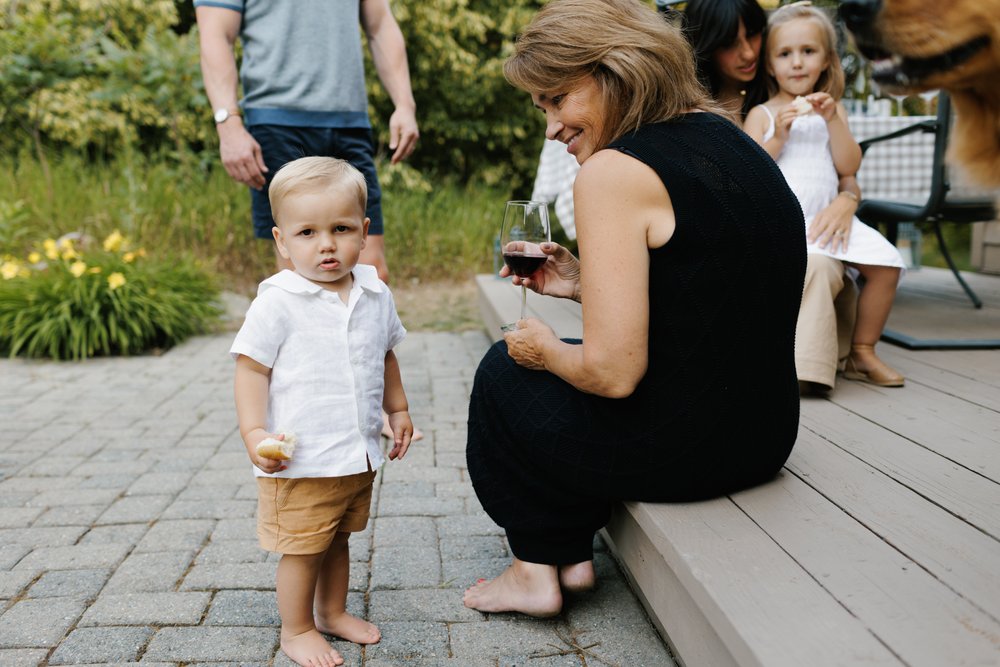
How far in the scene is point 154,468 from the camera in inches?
126

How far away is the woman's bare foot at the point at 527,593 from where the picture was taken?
2.08 metres

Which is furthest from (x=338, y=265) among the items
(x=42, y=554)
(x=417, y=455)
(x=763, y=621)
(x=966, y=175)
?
(x=417, y=455)

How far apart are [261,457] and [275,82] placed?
5.96ft

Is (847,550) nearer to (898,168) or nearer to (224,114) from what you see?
(224,114)

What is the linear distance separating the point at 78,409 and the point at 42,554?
174 cm

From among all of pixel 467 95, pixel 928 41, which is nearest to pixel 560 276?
pixel 928 41

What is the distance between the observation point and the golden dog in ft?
3.82

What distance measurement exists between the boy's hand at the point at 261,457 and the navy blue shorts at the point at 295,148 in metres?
1.44

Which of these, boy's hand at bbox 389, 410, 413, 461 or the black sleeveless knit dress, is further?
boy's hand at bbox 389, 410, 413, 461

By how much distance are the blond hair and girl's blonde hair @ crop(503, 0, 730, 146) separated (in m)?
0.45

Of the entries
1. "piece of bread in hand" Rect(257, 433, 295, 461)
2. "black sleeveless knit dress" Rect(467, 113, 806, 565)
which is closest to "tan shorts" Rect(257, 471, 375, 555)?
"piece of bread in hand" Rect(257, 433, 295, 461)

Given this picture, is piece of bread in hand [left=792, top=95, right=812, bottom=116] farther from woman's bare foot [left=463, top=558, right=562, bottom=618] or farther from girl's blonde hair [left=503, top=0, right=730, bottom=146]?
woman's bare foot [left=463, top=558, right=562, bottom=618]

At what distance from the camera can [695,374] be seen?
5.90ft

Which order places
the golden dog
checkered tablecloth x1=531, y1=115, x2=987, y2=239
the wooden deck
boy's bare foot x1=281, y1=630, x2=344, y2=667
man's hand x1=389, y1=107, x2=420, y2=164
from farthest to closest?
checkered tablecloth x1=531, y1=115, x2=987, y2=239, man's hand x1=389, y1=107, x2=420, y2=164, boy's bare foot x1=281, y1=630, x2=344, y2=667, the wooden deck, the golden dog
